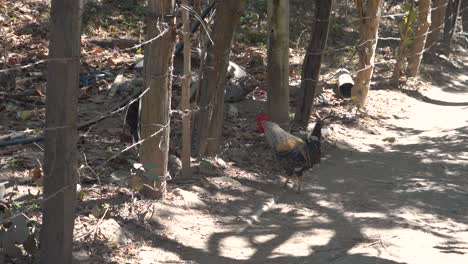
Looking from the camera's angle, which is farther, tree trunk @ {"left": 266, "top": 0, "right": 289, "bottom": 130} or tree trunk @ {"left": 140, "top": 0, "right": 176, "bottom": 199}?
tree trunk @ {"left": 266, "top": 0, "right": 289, "bottom": 130}

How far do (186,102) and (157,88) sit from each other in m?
0.85

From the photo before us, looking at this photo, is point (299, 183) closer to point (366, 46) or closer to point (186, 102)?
point (186, 102)

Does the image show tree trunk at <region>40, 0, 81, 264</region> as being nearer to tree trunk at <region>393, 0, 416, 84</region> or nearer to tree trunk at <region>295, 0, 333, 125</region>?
tree trunk at <region>295, 0, 333, 125</region>

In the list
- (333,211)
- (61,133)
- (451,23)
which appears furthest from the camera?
(451,23)

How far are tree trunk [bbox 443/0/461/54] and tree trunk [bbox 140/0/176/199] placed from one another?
518 inches

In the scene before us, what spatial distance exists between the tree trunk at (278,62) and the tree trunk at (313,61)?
0.68 meters

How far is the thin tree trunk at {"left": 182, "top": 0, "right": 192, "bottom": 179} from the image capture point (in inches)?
245

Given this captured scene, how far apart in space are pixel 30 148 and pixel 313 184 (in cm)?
324

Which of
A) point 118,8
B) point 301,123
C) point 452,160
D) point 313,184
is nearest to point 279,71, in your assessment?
point 301,123

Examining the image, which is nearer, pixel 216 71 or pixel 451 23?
pixel 216 71

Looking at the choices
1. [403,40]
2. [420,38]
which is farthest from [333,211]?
[420,38]

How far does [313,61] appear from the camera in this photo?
922 centimetres

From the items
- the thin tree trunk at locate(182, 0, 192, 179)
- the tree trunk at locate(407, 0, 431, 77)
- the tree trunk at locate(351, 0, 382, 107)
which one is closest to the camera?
the thin tree trunk at locate(182, 0, 192, 179)

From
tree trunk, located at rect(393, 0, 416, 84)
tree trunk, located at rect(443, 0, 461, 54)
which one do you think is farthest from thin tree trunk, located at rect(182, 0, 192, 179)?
tree trunk, located at rect(443, 0, 461, 54)
